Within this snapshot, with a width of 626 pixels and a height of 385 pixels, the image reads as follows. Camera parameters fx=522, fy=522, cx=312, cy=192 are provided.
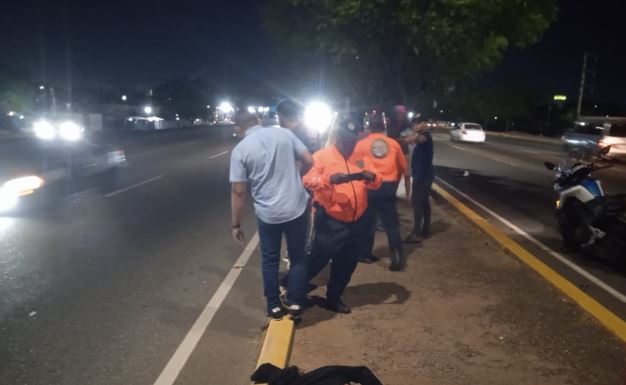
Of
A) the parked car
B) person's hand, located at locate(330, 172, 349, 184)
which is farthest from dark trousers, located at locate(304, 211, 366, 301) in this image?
the parked car

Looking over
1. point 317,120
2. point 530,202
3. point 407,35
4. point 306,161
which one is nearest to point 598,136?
point 317,120

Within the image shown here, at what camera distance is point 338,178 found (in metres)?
4.31

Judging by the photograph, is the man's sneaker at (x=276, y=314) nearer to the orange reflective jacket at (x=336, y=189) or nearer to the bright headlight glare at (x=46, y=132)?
the orange reflective jacket at (x=336, y=189)

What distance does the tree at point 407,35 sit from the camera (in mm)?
10219

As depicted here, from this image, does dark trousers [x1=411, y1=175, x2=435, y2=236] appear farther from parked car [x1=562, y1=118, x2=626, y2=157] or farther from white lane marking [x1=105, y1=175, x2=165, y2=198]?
parked car [x1=562, y1=118, x2=626, y2=157]

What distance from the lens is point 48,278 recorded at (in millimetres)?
5672

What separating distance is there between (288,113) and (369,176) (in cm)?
87

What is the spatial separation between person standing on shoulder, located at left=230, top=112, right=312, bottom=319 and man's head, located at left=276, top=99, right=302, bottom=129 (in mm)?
222

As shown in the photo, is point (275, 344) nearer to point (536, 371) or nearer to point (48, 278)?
point (536, 371)

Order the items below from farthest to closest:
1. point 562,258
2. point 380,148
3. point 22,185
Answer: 1. point 22,185
2. point 562,258
3. point 380,148

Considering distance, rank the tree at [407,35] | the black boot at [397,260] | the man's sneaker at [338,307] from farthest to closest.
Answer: the tree at [407,35] → the black boot at [397,260] → the man's sneaker at [338,307]

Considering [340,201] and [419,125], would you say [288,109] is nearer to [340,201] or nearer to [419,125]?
[340,201]

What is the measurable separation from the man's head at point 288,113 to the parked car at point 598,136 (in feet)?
47.6

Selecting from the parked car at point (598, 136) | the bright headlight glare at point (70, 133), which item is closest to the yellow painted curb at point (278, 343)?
the bright headlight glare at point (70, 133)
